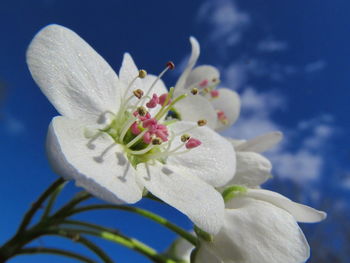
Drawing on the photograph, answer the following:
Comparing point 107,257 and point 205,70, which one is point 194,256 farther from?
point 205,70

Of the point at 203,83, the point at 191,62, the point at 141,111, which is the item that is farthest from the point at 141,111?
the point at 203,83

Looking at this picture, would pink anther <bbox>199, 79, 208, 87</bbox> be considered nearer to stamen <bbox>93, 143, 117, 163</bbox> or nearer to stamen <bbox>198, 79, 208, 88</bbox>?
stamen <bbox>198, 79, 208, 88</bbox>

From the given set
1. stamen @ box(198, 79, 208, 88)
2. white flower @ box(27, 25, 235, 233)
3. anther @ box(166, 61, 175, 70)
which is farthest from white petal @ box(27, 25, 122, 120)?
stamen @ box(198, 79, 208, 88)

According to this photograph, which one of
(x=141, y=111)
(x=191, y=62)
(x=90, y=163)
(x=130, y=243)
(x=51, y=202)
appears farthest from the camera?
(x=191, y=62)

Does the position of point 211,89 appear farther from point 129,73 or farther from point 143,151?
point 143,151

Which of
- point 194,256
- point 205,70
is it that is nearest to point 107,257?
point 194,256

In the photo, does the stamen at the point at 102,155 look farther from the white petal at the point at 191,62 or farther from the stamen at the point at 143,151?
the white petal at the point at 191,62
